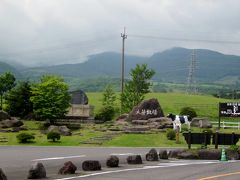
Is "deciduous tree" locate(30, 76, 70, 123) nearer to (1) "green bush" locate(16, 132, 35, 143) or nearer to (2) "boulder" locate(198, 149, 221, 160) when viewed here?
(1) "green bush" locate(16, 132, 35, 143)

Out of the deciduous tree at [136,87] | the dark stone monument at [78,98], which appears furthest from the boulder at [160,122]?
the dark stone monument at [78,98]

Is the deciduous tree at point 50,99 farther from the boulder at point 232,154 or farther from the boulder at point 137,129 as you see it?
the boulder at point 232,154

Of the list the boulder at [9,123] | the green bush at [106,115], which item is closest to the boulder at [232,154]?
the boulder at [9,123]

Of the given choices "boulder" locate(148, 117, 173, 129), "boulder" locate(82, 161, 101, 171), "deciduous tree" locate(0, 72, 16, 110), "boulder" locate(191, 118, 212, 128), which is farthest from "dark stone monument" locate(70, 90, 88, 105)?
"boulder" locate(82, 161, 101, 171)

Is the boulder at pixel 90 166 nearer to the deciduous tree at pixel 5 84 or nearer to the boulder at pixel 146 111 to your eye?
the boulder at pixel 146 111

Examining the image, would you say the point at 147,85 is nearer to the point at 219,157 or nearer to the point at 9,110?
the point at 9,110

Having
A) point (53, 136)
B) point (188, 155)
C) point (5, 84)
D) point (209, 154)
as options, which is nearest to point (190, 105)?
point (5, 84)

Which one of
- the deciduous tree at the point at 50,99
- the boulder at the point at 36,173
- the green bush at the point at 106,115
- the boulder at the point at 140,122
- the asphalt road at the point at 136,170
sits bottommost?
the asphalt road at the point at 136,170

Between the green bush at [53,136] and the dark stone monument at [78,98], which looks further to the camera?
the dark stone monument at [78,98]

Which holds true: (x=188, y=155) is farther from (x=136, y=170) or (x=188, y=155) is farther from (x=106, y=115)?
(x=106, y=115)

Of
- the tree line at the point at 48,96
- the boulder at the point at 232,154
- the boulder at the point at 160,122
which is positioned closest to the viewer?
the boulder at the point at 232,154

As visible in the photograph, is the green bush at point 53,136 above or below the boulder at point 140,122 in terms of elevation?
below

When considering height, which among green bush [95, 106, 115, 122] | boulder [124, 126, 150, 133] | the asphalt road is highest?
green bush [95, 106, 115, 122]

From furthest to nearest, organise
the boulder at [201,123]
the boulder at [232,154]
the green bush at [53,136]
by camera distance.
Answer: the boulder at [201,123] < the green bush at [53,136] < the boulder at [232,154]
